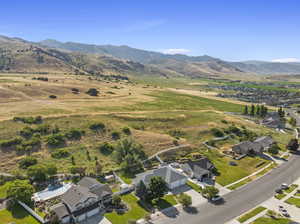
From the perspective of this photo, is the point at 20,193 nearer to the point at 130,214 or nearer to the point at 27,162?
the point at 27,162

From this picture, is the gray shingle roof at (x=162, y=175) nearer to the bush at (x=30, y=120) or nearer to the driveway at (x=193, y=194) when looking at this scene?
the driveway at (x=193, y=194)

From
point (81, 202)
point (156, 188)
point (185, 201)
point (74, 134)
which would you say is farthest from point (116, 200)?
point (74, 134)

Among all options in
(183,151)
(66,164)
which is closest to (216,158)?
(183,151)

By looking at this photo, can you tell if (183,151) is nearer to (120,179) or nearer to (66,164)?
(120,179)

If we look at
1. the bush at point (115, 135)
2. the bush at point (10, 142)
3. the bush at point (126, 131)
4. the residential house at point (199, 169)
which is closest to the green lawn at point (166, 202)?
the residential house at point (199, 169)

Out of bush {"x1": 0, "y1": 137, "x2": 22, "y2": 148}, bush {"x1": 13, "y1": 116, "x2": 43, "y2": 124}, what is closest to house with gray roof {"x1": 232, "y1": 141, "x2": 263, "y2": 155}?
bush {"x1": 0, "y1": 137, "x2": 22, "y2": 148}

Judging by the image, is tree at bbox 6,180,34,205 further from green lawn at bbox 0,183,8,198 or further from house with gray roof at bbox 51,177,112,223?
house with gray roof at bbox 51,177,112,223

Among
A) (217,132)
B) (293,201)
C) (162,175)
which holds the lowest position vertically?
(293,201)
